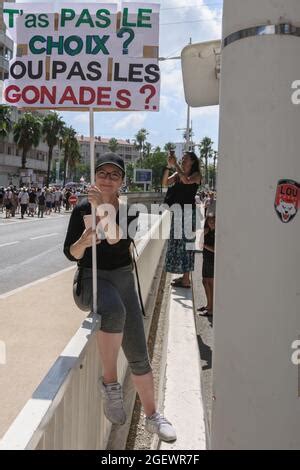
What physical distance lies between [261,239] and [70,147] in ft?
254

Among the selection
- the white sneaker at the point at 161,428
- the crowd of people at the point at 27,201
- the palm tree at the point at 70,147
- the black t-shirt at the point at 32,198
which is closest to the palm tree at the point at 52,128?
the palm tree at the point at 70,147

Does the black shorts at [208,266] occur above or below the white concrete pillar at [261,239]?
below

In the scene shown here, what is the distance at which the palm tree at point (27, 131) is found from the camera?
58744 millimetres

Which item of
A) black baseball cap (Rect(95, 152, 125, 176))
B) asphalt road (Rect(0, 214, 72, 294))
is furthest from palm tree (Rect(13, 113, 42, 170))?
black baseball cap (Rect(95, 152, 125, 176))

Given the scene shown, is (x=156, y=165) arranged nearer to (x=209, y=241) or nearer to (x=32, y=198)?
(x=32, y=198)

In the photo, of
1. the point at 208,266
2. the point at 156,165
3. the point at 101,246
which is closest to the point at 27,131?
the point at 156,165

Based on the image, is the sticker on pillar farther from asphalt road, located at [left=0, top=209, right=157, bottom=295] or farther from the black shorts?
asphalt road, located at [left=0, top=209, right=157, bottom=295]

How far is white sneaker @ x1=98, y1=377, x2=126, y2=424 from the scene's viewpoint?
2605mm

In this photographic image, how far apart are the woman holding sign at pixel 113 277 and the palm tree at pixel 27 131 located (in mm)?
58993

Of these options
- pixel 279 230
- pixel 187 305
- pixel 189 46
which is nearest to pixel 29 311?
pixel 187 305

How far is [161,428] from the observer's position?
2.72 metres

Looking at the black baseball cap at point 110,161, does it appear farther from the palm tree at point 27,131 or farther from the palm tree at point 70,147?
the palm tree at point 70,147

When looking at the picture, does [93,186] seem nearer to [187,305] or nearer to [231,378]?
[231,378]

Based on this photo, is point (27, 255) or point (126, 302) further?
point (27, 255)
